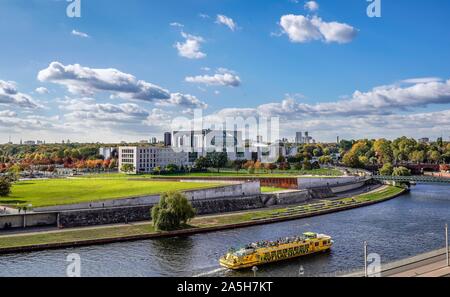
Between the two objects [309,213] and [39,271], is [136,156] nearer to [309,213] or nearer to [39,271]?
[309,213]

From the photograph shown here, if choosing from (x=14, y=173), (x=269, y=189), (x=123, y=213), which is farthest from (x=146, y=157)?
(x=123, y=213)

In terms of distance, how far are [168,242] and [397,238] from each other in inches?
844

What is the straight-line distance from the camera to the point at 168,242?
1545 inches

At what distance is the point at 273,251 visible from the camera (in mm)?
33406

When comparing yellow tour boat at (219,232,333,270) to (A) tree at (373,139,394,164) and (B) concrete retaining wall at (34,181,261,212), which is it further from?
(A) tree at (373,139,394,164)

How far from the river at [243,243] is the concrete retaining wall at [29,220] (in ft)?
29.4

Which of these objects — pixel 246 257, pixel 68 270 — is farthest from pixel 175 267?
pixel 68 270

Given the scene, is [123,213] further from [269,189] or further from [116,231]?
[269,189]

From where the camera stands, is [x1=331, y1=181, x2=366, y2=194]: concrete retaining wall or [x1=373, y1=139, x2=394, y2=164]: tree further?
[x1=373, y1=139, x2=394, y2=164]: tree

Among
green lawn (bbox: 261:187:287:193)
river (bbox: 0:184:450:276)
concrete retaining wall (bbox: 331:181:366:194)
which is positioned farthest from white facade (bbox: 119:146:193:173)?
river (bbox: 0:184:450:276)

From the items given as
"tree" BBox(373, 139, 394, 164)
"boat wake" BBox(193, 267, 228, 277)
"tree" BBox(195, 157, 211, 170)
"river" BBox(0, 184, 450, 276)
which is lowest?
"boat wake" BBox(193, 267, 228, 277)

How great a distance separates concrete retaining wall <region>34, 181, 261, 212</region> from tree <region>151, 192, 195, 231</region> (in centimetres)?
787

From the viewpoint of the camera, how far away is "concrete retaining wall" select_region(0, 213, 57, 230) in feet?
137

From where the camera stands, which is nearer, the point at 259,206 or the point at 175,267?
the point at 175,267
